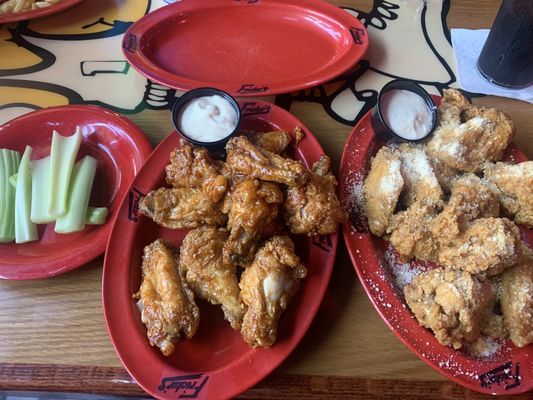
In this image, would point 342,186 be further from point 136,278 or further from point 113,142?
point 113,142

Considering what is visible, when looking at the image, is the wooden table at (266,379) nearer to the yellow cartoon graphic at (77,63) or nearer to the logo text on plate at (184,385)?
the logo text on plate at (184,385)

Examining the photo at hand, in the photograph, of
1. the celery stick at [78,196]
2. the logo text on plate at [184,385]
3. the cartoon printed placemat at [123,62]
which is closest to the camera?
the logo text on plate at [184,385]

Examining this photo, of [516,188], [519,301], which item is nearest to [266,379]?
[519,301]

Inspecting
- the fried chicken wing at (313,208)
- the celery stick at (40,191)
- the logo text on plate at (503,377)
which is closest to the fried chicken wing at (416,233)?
the fried chicken wing at (313,208)

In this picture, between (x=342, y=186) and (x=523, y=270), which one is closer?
(x=523, y=270)

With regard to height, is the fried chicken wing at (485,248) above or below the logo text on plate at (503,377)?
above

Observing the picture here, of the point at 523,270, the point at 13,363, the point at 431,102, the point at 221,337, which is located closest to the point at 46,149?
the point at 13,363
